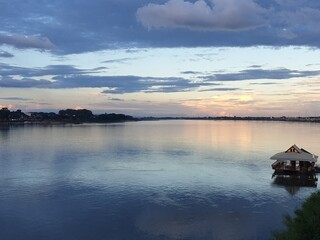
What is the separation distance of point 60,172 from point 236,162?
3015 cm

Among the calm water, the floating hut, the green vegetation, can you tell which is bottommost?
the calm water

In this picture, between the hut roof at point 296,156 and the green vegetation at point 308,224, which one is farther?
the hut roof at point 296,156

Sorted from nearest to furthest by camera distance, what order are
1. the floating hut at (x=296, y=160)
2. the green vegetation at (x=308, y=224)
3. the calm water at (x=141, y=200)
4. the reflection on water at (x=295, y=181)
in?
the green vegetation at (x=308, y=224) → the calm water at (x=141, y=200) → the reflection on water at (x=295, y=181) → the floating hut at (x=296, y=160)

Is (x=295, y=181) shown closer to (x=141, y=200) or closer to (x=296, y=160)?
(x=296, y=160)

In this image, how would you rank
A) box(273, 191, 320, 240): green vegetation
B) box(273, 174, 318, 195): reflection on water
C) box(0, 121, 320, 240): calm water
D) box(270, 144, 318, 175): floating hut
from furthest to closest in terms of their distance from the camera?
box(270, 144, 318, 175): floating hut < box(273, 174, 318, 195): reflection on water < box(0, 121, 320, 240): calm water < box(273, 191, 320, 240): green vegetation

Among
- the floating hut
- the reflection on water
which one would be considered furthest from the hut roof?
the reflection on water

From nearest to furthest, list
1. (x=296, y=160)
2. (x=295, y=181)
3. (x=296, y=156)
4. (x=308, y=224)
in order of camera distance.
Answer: (x=308, y=224) < (x=295, y=181) < (x=296, y=160) < (x=296, y=156)

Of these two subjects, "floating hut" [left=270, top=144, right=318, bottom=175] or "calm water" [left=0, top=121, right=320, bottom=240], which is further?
"floating hut" [left=270, top=144, right=318, bottom=175]

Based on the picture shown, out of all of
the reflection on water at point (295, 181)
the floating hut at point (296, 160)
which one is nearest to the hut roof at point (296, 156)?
the floating hut at point (296, 160)

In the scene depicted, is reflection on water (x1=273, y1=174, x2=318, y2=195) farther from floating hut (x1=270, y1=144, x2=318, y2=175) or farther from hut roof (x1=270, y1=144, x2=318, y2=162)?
hut roof (x1=270, y1=144, x2=318, y2=162)

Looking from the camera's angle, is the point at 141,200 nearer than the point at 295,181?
Yes

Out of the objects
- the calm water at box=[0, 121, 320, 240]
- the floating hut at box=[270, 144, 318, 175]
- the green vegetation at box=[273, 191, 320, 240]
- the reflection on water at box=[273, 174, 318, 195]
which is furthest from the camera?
the floating hut at box=[270, 144, 318, 175]

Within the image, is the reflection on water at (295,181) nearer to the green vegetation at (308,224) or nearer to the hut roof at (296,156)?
the hut roof at (296,156)

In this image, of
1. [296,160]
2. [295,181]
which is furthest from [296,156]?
[295,181]
